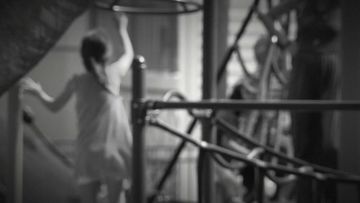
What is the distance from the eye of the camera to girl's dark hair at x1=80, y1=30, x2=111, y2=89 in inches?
118

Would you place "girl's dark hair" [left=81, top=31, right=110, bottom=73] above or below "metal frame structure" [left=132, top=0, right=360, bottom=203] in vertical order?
above

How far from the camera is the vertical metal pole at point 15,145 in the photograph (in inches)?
86.1

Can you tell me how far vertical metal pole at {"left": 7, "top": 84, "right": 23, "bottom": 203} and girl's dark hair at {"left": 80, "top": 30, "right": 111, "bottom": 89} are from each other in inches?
27.9

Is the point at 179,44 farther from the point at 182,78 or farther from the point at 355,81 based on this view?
the point at 355,81

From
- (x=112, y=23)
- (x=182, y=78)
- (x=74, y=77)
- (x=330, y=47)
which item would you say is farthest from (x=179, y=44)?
(x=330, y=47)

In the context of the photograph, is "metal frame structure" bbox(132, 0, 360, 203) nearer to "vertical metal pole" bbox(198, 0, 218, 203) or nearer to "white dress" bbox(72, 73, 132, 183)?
"vertical metal pole" bbox(198, 0, 218, 203)

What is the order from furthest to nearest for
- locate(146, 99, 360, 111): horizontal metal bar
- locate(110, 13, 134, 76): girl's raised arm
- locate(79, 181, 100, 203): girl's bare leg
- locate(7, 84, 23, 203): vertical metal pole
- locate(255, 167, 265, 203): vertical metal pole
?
locate(110, 13, 134, 76): girl's raised arm
locate(79, 181, 100, 203): girl's bare leg
locate(7, 84, 23, 203): vertical metal pole
locate(255, 167, 265, 203): vertical metal pole
locate(146, 99, 360, 111): horizontal metal bar

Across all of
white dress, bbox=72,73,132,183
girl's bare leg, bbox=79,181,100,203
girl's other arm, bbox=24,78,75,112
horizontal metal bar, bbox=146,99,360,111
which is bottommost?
girl's bare leg, bbox=79,181,100,203

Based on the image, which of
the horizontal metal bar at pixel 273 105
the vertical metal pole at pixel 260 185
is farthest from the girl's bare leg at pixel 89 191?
the horizontal metal bar at pixel 273 105

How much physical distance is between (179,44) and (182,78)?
0.36m

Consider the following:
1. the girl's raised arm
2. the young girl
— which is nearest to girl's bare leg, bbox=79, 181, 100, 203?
the young girl

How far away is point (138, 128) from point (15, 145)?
104 centimetres

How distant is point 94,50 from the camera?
9.98 feet

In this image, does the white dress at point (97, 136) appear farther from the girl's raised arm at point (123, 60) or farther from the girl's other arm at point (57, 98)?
the girl's raised arm at point (123, 60)
